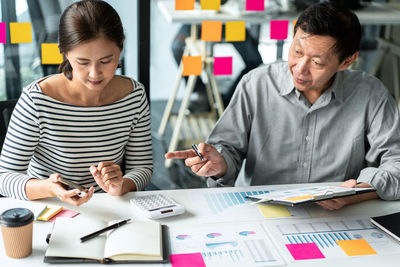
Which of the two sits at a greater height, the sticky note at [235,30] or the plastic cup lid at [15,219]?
the sticky note at [235,30]

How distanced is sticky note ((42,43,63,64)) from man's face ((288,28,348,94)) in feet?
3.13

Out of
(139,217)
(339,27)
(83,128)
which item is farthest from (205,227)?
(339,27)

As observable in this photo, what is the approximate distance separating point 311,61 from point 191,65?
0.92 meters

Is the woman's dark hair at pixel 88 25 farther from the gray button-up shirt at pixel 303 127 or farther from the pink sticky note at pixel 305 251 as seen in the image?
the pink sticky note at pixel 305 251

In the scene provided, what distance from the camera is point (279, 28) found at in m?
2.58

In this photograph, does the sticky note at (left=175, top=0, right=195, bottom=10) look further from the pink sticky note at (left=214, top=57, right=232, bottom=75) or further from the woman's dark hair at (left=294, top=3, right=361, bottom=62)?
the woman's dark hair at (left=294, top=3, right=361, bottom=62)

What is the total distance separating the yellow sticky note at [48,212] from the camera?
4.72 feet

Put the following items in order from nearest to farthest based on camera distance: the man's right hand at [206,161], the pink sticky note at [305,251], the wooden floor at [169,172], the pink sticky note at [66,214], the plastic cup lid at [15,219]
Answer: the plastic cup lid at [15,219] → the pink sticky note at [305,251] → the pink sticky note at [66,214] → the man's right hand at [206,161] → the wooden floor at [169,172]

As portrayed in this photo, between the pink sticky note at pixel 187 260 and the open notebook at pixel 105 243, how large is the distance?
0.02 metres

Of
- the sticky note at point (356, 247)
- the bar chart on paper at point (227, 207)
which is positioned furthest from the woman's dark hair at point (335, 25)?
the sticky note at point (356, 247)

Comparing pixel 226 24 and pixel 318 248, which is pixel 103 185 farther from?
pixel 226 24

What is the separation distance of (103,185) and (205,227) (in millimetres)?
356

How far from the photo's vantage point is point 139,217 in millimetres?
1487

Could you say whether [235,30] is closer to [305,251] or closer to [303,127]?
[303,127]
